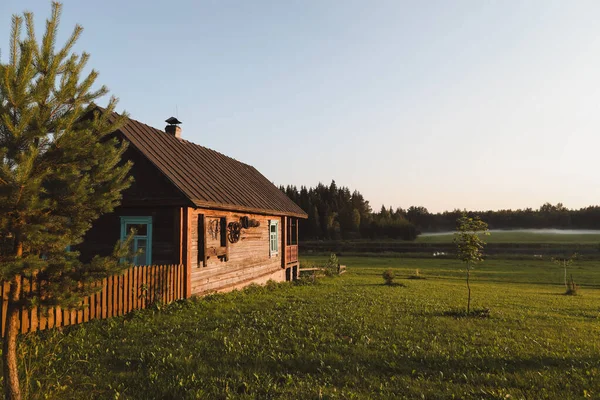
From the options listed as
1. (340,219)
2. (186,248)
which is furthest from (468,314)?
(340,219)

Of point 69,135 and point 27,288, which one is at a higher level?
point 69,135

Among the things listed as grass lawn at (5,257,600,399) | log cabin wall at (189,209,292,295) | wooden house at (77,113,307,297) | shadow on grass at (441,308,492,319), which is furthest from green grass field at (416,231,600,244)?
grass lawn at (5,257,600,399)

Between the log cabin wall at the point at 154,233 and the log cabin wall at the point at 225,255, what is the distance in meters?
0.59

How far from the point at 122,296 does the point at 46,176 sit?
20.7 ft

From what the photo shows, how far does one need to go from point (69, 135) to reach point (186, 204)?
7.60 meters

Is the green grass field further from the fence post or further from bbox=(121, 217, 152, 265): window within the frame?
bbox=(121, 217, 152, 265): window

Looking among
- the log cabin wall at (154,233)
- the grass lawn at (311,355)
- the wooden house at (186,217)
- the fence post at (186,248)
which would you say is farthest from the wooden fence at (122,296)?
the log cabin wall at (154,233)

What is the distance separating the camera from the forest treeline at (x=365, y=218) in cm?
8131

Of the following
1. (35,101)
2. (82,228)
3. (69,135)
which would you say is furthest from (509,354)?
(35,101)

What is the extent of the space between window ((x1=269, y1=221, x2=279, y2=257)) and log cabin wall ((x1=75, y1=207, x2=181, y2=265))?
7922 millimetres

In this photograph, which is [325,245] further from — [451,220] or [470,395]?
[451,220]

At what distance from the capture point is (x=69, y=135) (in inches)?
186

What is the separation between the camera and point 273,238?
21156 millimetres

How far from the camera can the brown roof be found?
1327 centimetres
